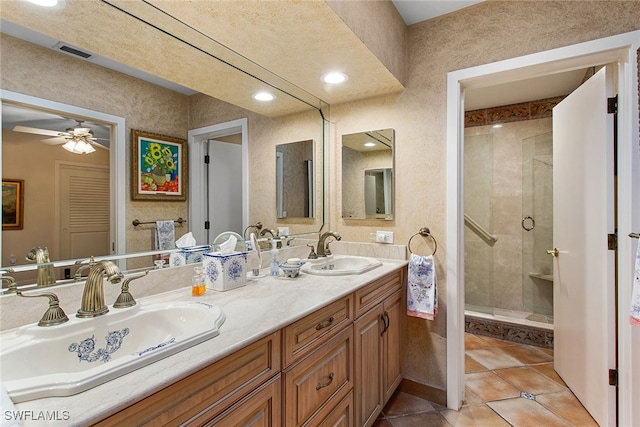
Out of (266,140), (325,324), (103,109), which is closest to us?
(103,109)

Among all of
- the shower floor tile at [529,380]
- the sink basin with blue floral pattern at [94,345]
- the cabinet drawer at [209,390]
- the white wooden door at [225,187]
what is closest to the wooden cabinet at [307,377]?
the cabinet drawer at [209,390]

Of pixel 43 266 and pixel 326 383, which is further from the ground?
pixel 43 266

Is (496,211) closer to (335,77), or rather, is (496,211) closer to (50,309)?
(335,77)

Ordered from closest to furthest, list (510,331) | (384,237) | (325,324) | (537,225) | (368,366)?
(325,324)
(368,366)
(384,237)
(510,331)
(537,225)

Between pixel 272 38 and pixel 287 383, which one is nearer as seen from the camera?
pixel 287 383

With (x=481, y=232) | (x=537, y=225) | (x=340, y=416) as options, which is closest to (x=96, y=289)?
(x=340, y=416)

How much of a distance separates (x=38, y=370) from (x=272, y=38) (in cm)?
154

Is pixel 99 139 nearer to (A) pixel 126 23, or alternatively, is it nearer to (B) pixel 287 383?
(A) pixel 126 23

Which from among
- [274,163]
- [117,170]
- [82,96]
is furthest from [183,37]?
[274,163]

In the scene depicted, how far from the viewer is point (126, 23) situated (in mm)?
1229

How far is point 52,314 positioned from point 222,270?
1.91ft

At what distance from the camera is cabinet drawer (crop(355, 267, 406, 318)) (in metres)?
1.54

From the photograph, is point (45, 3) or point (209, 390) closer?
point (209, 390)

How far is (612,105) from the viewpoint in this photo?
168cm
